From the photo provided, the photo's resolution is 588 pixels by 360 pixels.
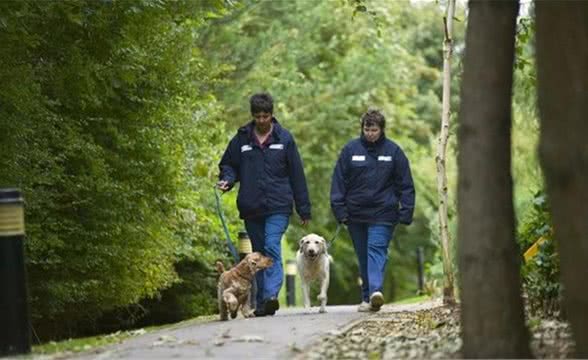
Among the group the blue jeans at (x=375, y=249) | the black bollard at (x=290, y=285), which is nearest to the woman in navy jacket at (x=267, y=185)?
the blue jeans at (x=375, y=249)

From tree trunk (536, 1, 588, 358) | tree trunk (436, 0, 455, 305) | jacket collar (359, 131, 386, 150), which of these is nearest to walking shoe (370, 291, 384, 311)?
tree trunk (436, 0, 455, 305)

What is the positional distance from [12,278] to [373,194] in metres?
5.49

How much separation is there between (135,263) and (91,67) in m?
3.54

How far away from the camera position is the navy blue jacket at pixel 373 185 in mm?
15781

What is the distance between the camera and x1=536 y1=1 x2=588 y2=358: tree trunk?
8.85 m

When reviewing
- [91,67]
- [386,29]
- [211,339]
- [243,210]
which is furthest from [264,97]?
[386,29]

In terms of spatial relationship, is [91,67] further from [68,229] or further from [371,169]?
[371,169]

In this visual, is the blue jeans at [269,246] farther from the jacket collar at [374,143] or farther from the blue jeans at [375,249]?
the jacket collar at [374,143]

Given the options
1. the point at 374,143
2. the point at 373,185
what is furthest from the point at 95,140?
the point at 373,185

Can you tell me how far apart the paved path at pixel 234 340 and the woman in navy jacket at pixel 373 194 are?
1.51 m

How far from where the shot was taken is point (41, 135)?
1694cm

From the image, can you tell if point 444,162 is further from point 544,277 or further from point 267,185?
point 544,277

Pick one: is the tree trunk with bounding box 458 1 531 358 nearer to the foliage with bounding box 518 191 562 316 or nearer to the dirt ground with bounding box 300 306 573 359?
the dirt ground with bounding box 300 306 573 359

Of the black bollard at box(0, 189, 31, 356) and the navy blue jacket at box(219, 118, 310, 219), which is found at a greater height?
the navy blue jacket at box(219, 118, 310, 219)
